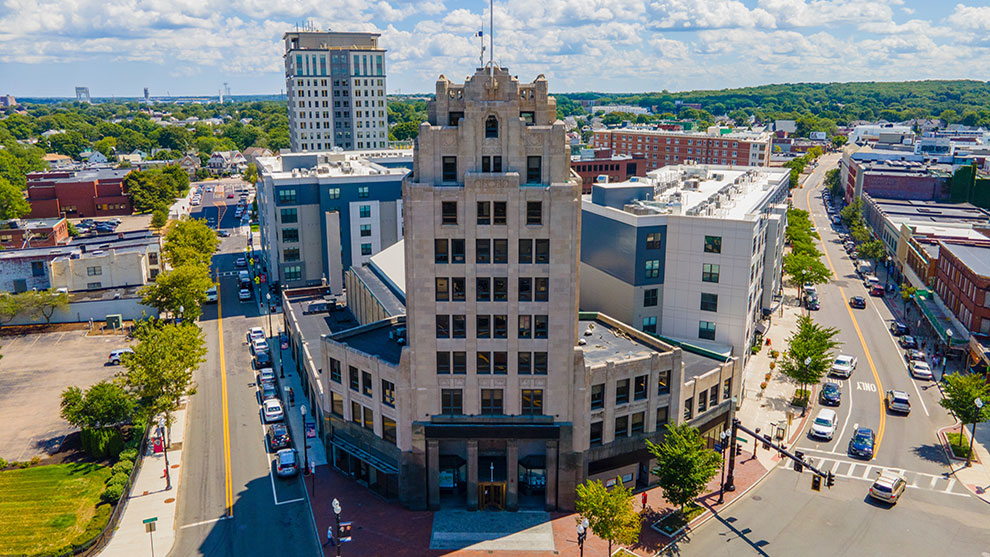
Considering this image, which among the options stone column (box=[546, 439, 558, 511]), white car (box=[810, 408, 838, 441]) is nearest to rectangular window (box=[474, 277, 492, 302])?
stone column (box=[546, 439, 558, 511])

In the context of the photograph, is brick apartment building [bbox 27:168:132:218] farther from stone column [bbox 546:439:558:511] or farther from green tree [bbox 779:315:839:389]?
green tree [bbox 779:315:839:389]

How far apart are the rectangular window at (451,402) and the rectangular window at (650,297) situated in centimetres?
3068

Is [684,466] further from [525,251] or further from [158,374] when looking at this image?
[158,374]

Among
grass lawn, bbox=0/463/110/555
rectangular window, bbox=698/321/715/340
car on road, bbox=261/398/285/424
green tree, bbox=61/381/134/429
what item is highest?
rectangular window, bbox=698/321/715/340

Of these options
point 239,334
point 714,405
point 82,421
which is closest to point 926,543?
point 714,405

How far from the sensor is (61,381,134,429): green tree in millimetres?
67250

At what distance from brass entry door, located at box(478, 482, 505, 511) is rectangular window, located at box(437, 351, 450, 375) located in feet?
30.2

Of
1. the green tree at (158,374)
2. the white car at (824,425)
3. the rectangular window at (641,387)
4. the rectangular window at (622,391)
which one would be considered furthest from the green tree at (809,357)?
the green tree at (158,374)

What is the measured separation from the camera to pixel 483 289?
54.3m

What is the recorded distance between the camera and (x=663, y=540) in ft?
175

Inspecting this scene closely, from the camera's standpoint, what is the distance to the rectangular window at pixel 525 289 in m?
54.2

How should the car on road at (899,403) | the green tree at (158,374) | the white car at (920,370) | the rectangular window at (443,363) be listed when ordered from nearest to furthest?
the rectangular window at (443,363), the green tree at (158,374), the car on road at (899,403), the white car at (920,370)

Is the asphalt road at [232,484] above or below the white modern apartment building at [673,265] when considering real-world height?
below

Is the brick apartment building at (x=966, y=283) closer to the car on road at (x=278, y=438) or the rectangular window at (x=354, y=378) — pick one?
the rectangular window at (x=354, y=378)
